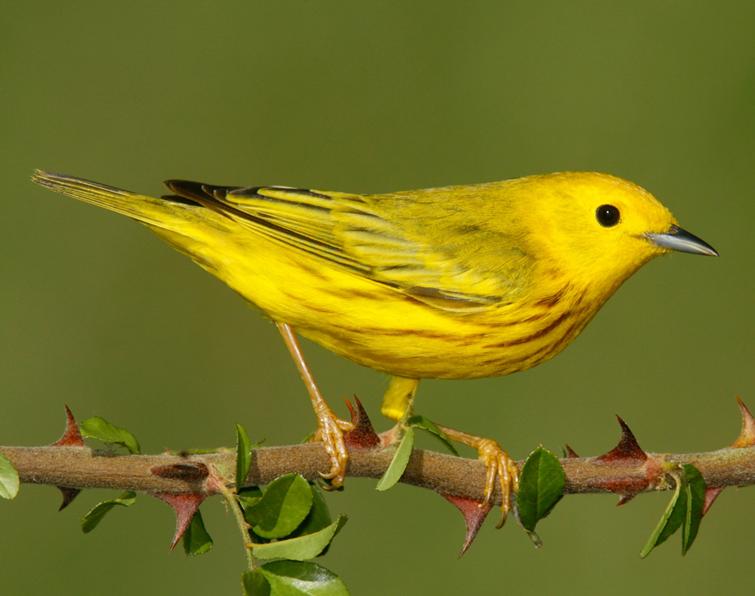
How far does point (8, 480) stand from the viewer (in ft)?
7.89

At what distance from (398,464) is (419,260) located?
79.9 inches

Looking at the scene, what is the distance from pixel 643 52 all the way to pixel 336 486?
5.33m

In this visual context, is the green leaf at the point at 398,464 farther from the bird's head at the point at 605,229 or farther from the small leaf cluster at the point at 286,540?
the bird's head at the point at 605,229

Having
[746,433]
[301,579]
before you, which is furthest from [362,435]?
[746,433]

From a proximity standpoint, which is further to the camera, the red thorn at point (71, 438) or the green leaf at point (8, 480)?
the red thorn at point (71, 438)

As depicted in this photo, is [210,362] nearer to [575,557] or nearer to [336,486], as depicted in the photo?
[575,557]

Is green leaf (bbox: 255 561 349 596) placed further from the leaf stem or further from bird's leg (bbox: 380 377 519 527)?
bird's leg (bbox: 380 377 519 527)

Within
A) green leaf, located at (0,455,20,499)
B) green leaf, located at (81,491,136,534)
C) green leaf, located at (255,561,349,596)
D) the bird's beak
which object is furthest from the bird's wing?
green leaf, located at (0,455,20,499)

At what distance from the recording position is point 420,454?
3.04m

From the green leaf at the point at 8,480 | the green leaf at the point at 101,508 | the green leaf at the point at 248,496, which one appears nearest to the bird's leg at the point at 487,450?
the green leaf at the point at 248,496

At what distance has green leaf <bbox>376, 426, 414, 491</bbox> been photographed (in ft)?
9.26

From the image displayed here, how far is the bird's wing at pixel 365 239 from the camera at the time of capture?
4.62 m

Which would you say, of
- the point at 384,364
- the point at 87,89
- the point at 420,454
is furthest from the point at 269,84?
the point at 420,454

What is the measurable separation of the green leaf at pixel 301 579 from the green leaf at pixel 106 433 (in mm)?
546
